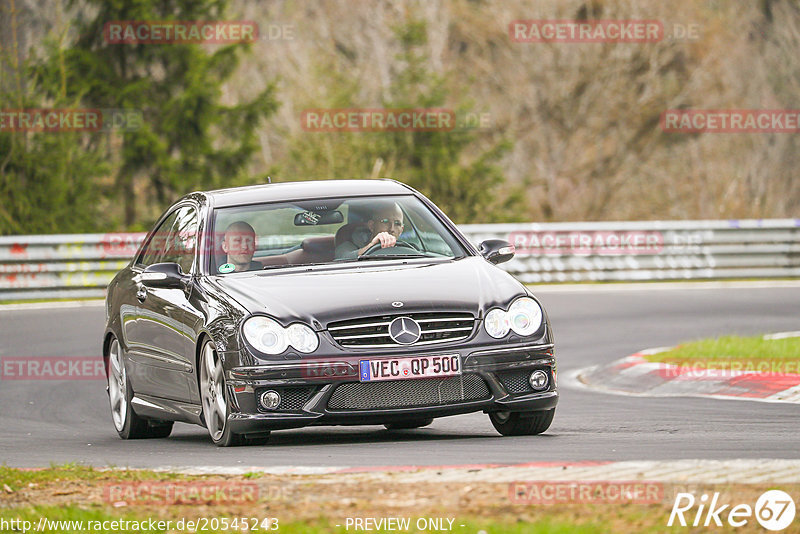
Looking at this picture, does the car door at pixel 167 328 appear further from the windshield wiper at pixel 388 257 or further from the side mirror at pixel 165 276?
the windshield wiper at pixel 388 257

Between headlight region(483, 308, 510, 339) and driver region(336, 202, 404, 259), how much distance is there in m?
1.22

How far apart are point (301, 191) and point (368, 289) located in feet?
5.21

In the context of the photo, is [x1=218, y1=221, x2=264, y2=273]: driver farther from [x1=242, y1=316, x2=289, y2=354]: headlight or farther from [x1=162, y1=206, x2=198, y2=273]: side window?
[x1=242, y1=316, x2=289, y2=354]: headlight

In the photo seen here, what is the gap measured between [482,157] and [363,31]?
1392 cm

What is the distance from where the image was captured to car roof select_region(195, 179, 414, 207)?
32.1 ft

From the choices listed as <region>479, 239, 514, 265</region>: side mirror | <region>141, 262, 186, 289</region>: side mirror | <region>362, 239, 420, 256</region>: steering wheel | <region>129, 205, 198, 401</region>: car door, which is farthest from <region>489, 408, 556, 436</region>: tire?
<region>141, 262, 186, 289</region>: side mirror

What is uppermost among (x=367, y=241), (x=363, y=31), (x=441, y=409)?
(x=363, y=31)

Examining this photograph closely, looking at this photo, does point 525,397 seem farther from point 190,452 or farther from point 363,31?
point 363,31

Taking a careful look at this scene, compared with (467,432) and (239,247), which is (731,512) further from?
(239,247)

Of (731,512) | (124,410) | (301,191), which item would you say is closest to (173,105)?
(124,410)

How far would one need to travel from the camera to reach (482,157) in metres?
32.9

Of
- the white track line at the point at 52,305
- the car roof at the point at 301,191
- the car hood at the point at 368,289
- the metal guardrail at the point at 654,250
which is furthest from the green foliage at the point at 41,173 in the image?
the car hood at the point at 368,289

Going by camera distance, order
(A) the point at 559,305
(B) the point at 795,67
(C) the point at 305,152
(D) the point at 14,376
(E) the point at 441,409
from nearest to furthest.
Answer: (E) the point at 441,409
(D) the point at 14,376
(A) the point at 559,305
(C) the point at 305,152
(B) the point at 795,67

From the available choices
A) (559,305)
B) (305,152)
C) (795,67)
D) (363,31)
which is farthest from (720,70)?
(559,305)
